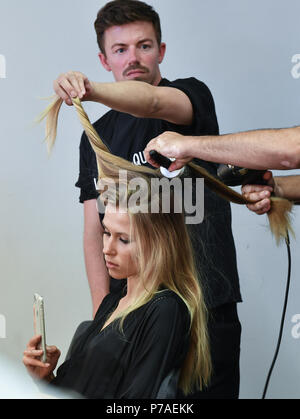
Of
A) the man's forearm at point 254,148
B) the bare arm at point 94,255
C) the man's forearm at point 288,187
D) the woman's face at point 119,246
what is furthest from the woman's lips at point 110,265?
the man's forearm at point 288,187

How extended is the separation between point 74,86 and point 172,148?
31cm

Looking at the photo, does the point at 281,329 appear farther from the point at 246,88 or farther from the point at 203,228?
the point at 246,88

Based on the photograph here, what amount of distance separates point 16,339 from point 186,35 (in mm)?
1115

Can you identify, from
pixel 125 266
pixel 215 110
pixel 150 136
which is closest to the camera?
pixel 125 266

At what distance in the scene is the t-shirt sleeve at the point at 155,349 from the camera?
5.23 ft

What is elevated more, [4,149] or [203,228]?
[4,149]

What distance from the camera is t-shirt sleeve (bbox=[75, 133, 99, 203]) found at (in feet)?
5.98

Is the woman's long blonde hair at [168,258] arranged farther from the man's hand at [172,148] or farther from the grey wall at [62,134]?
the grey wall at [62,134]

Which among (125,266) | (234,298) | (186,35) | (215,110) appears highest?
(186,35)

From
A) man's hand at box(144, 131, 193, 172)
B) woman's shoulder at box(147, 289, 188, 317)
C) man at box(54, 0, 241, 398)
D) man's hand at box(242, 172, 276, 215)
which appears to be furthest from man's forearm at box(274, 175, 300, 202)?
woman's shoulder at box(147, 289, 188, 317)

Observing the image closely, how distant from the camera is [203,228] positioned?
1.77m

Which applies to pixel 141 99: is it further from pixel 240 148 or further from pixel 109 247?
pixel 109 247

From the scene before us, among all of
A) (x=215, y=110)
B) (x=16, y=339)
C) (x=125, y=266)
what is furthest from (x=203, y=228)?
(x=16, y=339)

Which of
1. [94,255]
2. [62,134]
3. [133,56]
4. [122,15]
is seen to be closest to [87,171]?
[62,134]
